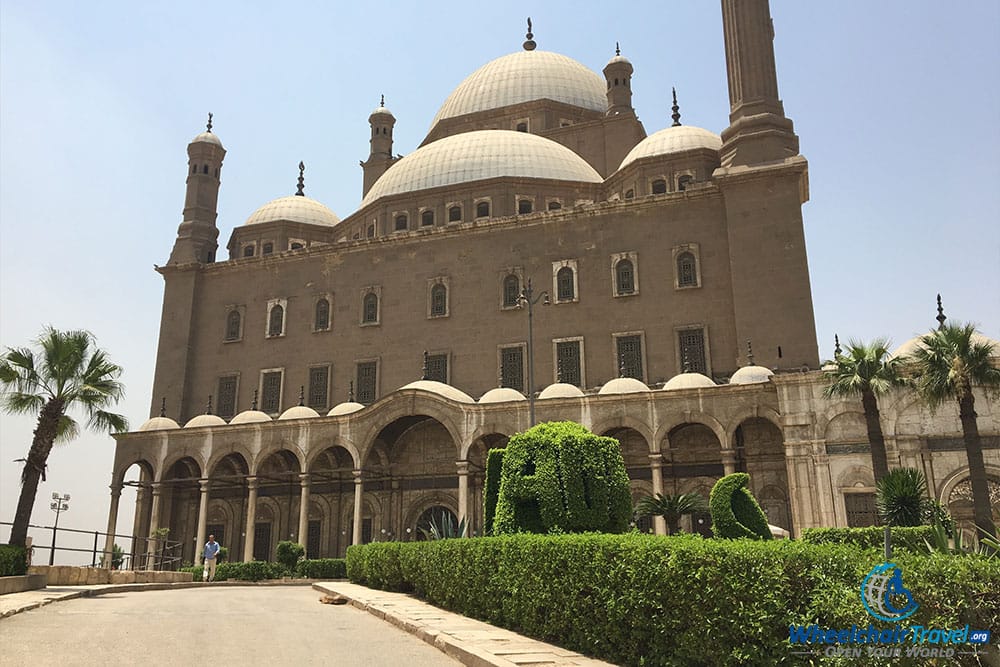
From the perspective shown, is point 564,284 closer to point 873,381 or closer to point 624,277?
point 624,277

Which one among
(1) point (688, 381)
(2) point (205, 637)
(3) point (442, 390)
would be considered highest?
(3) point (442, 390)

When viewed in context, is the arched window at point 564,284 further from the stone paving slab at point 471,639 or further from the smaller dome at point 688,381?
the stone paving slab at point 471,639

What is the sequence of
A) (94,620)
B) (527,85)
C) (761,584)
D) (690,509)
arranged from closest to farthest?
1. (761,584)
2. (94,620)
3. (690,509)
4. (527,85)

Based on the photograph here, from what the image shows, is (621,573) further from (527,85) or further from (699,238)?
(527,85)

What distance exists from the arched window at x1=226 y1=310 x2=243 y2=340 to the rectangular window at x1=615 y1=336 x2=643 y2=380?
1670cm

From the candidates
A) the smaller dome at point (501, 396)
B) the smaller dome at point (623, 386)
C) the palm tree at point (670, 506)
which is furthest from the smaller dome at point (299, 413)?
the palm tree at point (670, 506)

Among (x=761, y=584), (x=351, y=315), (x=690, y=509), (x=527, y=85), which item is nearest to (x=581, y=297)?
(x=351, y=315)

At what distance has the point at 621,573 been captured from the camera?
7.65 meters

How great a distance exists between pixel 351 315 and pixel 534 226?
833cm

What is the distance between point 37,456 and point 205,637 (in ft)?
38.1

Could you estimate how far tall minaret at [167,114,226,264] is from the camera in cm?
3747

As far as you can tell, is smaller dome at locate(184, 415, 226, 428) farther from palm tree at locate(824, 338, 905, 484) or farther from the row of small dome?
palm tree at locate(824, 338, 905, 484)

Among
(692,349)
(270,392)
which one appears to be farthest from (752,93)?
(270,392)

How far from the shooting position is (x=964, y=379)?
18.7 meters
